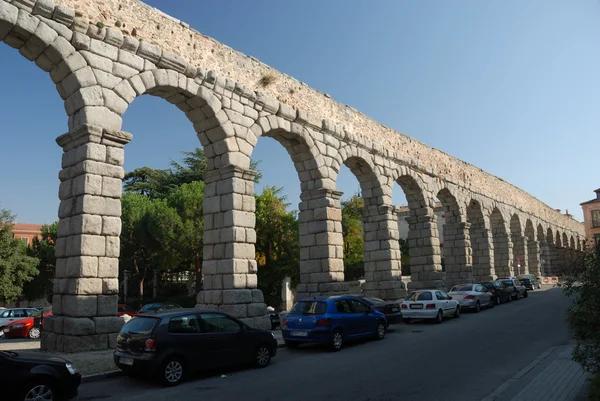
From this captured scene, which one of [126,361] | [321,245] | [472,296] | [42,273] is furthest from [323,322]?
[42,273]

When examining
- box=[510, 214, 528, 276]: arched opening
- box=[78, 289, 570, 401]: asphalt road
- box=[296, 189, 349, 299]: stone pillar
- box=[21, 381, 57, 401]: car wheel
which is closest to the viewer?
box=[21, 381, 57, 401]: car wheel

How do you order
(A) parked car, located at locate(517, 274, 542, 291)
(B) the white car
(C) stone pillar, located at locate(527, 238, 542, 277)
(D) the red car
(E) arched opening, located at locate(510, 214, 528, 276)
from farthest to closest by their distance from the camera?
(C) stone pillar, located at locate(527, 238, 542, 277), (E) arched opening, located at locate(510, 214, 528, 276), (A) parked car, located at locate(517, 274, 542, 291), (D) the red car, (B) the white car

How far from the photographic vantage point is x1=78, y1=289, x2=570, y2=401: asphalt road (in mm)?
6668

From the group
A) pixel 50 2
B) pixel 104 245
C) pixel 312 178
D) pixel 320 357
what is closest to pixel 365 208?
pixel 312 178

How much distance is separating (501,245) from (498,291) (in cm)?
1256

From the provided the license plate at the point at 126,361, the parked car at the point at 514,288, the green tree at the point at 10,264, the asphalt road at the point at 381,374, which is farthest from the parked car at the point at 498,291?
the green tree at the point at 10,264

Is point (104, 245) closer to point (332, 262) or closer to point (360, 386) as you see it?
point (360, 386)

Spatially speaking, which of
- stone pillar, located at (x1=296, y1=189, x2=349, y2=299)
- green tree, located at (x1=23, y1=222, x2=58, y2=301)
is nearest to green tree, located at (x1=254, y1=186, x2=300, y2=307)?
stone pillar, located at (x1=296, y1=189, x2=349, y2=299)

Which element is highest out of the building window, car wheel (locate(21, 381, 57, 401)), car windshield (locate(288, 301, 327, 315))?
the building window

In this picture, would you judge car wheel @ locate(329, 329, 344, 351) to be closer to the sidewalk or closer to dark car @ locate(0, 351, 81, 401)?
the sidewalk

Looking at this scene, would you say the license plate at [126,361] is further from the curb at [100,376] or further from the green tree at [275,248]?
the green tree at [275,248]

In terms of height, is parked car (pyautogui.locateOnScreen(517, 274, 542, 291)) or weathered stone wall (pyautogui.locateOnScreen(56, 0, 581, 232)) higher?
weathered stone wall (pyautogui.locateOnScreen(56, 0, 581, 232))

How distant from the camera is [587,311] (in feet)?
18.7

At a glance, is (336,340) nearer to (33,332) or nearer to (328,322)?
(328,322)
